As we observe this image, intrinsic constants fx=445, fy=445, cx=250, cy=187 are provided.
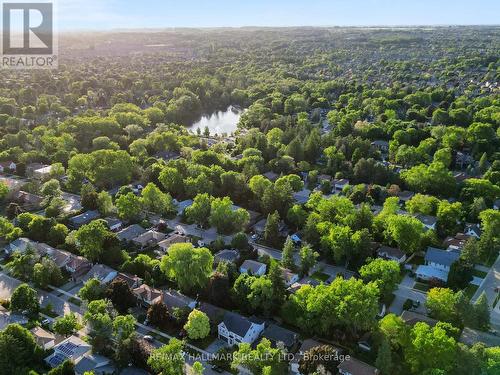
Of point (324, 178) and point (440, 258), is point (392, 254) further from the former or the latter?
point (324, 178)

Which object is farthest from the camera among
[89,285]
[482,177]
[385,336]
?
[482,177]

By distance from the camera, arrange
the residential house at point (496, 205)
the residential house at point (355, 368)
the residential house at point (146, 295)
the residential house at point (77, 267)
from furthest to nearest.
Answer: the residential house at point (496, 205), the residential house at point (77, 267), the residential house at point (146, 295), the residential house at point (355, 368)

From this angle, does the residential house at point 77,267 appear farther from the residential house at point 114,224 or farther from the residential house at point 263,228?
the residential house at point 263,228

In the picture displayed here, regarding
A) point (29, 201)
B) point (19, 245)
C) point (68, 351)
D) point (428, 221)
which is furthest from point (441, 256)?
point (29, 201)

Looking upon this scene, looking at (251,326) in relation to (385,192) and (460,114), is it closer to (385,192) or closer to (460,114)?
(385,192)

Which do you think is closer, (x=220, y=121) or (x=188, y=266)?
(x=188, y=266)

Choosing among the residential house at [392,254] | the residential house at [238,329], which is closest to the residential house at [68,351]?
the residential house at [238,329]

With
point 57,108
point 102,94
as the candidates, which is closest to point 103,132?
point 57,108
